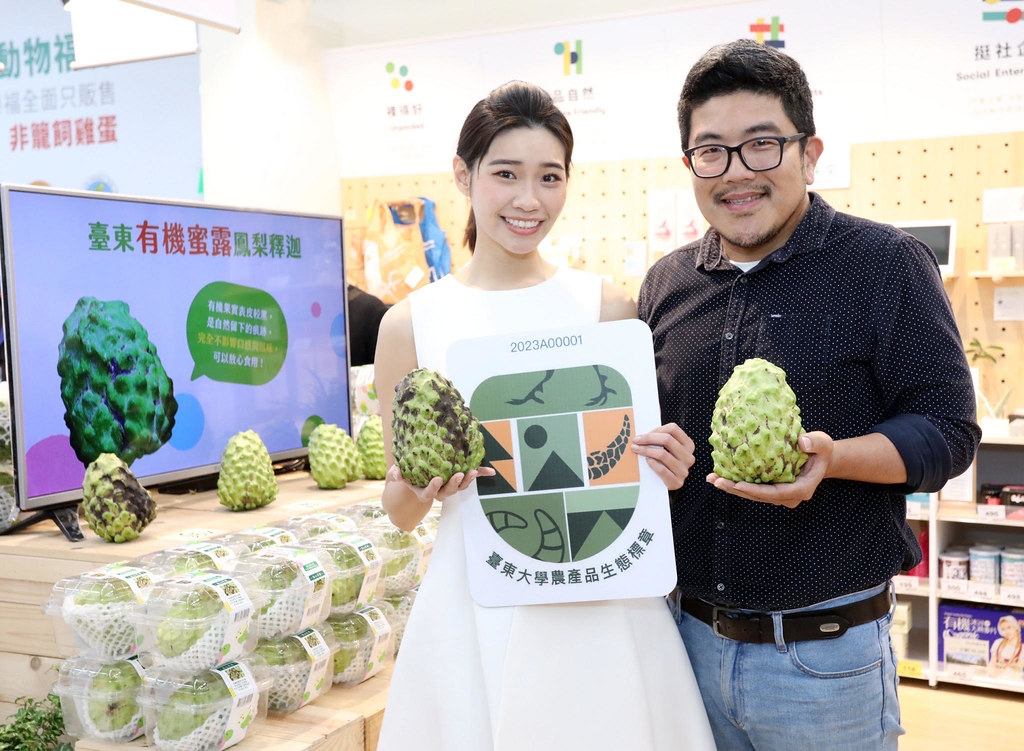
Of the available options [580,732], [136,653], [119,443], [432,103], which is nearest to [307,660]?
[136,653]

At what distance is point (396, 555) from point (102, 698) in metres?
0.69

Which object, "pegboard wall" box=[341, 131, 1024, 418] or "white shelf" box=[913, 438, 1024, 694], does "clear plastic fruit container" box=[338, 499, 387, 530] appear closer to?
"pegboard wall" box=[341, 131, 1024, 418]

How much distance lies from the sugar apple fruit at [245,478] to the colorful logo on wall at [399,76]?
3.83 metres

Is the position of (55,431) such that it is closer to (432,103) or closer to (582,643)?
(582,643)

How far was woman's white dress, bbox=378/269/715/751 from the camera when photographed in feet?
5.15

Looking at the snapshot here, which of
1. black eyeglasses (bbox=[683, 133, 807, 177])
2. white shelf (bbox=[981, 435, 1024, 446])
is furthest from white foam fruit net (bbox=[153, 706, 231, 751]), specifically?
white shelf (bbox=[981, 435, 1024, 446])

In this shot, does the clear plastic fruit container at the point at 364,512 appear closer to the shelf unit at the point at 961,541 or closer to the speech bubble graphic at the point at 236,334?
the speech bubble graphic at the point at 236,334

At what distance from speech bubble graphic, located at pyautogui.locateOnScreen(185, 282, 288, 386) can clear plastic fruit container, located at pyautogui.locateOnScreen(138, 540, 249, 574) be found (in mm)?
729

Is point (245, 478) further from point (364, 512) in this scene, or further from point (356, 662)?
point (356, 662)

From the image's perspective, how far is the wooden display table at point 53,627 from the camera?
1.88 meters

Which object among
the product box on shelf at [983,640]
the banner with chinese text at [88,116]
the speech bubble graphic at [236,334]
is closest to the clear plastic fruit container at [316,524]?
the speech bubble graphic at [236,334]

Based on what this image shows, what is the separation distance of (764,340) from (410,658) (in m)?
0.80

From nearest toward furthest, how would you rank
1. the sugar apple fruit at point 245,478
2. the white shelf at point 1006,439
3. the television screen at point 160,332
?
the television screen at point 160,332 → the sugar apple fruit at point 245,478 → the white shelf at point 1006,439

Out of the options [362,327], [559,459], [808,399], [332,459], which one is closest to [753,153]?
[808,399]
